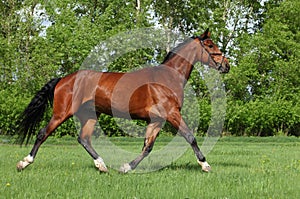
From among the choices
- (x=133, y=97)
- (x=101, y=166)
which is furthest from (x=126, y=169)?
(x=133, y=97)

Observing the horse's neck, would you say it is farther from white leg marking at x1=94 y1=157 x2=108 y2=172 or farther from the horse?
white leg marking at x1=94 y1=157 x2=108 y2=172

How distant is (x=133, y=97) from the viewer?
29.4 feet

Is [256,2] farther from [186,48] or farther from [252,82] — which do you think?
[186,48]

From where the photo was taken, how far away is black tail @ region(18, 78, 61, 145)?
9.73 metres

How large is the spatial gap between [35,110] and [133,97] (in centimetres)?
225

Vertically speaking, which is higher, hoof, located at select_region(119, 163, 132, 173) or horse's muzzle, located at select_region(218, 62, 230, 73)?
horse's muzzle, located at select_region(218, 62, 230, 73)

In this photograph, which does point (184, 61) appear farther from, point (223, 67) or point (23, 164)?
point (23, 164)

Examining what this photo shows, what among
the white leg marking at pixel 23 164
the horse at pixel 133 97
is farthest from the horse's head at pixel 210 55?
the white leg marking at pixel 23 164

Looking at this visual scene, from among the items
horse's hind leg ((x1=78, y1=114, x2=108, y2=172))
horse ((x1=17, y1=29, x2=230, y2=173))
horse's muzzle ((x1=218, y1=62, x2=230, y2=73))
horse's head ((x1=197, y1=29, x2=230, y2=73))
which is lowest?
horse's hind leg ((x1=78, y1=114, x2=108, y2=172))

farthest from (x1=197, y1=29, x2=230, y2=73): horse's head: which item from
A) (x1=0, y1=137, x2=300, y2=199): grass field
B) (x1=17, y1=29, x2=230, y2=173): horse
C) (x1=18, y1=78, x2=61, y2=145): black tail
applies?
(x1=18, y1=78, x2=61, y2=145): black tail

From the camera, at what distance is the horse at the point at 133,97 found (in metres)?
8.87

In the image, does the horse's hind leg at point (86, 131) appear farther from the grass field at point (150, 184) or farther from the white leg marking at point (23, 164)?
the white leg marking at point (23, 164)

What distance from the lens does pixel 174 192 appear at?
20.1ft

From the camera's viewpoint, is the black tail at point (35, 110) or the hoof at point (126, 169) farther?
the black tail at point (35, 110)
